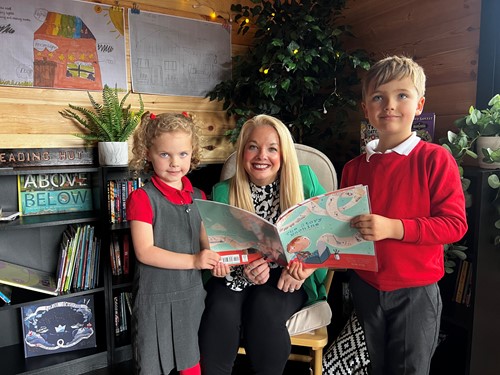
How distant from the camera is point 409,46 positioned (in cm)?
192

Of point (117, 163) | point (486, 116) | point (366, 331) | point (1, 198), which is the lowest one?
point (366, 331)

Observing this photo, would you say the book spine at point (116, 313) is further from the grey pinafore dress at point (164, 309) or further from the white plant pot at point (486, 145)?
the white plant pot at point (486, 145)

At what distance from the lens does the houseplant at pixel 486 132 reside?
4.52 ft

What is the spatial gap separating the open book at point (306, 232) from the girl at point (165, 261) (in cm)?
12

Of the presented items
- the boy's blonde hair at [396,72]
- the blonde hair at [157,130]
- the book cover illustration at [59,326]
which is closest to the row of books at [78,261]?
the book cover illustration at [59,326]

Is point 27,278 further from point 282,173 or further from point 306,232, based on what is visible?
point 306,232

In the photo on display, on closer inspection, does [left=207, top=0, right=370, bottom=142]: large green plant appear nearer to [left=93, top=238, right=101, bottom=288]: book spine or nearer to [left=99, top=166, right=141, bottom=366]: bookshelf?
[left=99, top=166, right=141, bottom=366]: bookshelf

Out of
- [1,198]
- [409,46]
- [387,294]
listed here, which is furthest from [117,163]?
[409,46]

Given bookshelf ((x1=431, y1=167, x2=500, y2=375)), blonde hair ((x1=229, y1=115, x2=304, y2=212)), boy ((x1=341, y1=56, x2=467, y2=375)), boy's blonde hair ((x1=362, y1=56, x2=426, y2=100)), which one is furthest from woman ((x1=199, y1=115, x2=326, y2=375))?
bookshelf ((x1=431, y1=167, x2=500, y2=375))

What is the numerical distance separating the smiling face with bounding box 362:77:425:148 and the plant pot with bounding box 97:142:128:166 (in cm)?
122

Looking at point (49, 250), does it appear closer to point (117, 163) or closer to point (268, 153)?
point (117, 163)

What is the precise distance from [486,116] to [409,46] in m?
0.69

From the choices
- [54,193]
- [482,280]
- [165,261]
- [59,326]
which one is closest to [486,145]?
[482,280]

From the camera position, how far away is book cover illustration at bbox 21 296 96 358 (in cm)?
180
